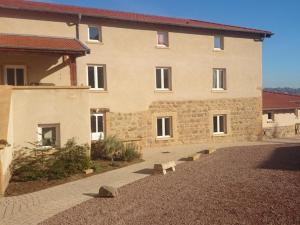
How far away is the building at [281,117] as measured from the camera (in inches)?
1252

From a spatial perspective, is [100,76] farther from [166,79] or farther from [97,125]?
[166,79]

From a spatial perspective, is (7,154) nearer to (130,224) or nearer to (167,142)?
(130,224)

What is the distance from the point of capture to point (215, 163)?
48.9 ft

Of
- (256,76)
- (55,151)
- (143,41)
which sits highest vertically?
(143,41)

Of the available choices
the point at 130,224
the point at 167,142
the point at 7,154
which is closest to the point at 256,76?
the point at 167,142

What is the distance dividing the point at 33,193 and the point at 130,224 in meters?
4.50

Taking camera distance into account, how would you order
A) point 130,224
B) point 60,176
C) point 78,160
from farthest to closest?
point 78,160
point 60,176
point 130,224

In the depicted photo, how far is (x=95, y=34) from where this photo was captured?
2078 cm

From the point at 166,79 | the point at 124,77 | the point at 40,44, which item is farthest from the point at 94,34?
the point at 166,79

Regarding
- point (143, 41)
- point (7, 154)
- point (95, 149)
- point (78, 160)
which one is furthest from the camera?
point (143, 41)

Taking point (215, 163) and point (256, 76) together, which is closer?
point (215, 163)

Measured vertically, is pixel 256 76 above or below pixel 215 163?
above

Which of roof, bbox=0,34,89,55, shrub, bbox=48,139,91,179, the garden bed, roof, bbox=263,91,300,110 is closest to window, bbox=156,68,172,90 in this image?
roof, bbox=0,34,89,55

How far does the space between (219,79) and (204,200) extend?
17061 millimetres
